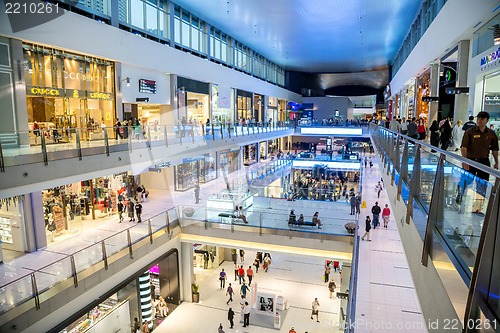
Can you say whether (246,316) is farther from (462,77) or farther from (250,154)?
(250,154)

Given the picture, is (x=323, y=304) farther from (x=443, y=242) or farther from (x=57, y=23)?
(x=57, y=23)

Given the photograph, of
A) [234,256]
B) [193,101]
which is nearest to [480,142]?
[234,256]

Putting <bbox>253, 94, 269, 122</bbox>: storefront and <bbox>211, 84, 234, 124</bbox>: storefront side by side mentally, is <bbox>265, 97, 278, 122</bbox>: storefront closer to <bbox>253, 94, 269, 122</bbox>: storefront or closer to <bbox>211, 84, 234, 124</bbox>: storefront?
<bbox>253, 94, 269, 122</bbox>: storefront

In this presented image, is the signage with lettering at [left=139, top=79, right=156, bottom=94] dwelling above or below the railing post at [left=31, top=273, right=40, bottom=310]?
above

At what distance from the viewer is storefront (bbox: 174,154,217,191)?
20489mm

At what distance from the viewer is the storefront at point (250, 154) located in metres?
32.0

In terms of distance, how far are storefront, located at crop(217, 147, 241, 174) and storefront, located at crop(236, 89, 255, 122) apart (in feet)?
10.7

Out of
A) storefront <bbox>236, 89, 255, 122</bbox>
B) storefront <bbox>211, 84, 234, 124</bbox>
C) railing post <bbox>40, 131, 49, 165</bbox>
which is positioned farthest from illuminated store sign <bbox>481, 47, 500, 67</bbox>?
storefront <bbox>236, 89, 255, 122</bbox>

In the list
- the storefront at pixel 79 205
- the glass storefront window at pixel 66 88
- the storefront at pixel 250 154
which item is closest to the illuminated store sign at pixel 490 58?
the glass storefront window at pixel 66 88

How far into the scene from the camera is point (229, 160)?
1046 inches

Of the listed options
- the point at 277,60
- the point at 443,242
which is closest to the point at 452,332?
the point at 443,242

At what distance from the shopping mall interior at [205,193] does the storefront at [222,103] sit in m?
0.35

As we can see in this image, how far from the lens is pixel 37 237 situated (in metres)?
11.2

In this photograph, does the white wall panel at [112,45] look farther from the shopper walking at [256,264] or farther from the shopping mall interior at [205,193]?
the shopper walking at [256,264]
